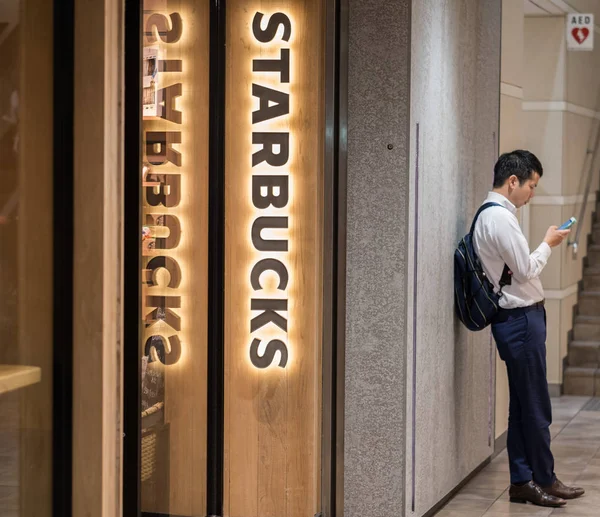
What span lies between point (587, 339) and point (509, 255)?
14.4 feet

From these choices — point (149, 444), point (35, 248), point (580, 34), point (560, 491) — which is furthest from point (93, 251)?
point (580, 34)

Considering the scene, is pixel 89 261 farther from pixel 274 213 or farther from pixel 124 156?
pixel 274 213

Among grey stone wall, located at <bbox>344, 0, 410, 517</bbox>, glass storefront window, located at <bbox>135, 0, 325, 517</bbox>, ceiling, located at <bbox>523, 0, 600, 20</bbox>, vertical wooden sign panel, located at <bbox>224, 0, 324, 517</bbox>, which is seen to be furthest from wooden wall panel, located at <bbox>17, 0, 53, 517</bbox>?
ceiling, located at <bbox>523, 0, 600, 20</bbox>

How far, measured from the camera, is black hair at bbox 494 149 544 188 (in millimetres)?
5609

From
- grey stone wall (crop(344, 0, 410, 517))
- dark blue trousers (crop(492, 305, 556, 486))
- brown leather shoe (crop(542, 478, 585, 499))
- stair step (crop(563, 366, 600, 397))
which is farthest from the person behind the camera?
stair step (crop(563, 366, 600, 397))

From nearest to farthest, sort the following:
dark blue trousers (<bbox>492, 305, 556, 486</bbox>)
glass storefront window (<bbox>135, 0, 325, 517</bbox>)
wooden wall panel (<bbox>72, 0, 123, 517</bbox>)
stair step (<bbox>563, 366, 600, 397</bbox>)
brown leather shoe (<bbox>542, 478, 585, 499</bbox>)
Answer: wooden wall panel (<bbox>72, 0, 123, 517</bbox>) → glass storefront window (<bbox>135, 0, 325, 517</bbox>) → dark blue trousers (<bbox>492, 305, 556, 486</bbox>) → brown leather shoe (<bbox>542, 478, 585, 499</bbox>) → stair step (<bbox>563, 366, 600, 397</bbox>)

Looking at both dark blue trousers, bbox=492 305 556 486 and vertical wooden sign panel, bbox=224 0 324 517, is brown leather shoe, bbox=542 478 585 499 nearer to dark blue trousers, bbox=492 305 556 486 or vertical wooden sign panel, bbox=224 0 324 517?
dark blue trousers, bbox=492 305 556 486

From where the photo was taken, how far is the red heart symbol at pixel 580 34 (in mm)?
8617

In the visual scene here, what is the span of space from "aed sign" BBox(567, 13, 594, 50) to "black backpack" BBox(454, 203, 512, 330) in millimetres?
3594

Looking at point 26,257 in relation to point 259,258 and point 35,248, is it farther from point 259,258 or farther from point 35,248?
point 259,258

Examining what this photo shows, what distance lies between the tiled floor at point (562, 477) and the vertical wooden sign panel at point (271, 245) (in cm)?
115

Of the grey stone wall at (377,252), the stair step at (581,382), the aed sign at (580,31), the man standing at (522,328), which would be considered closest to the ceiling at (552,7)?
the aed sign at (580,31)

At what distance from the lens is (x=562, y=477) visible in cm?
612

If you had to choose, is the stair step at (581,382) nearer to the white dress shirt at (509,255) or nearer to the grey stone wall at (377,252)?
the white dress shirt at (509,255)
